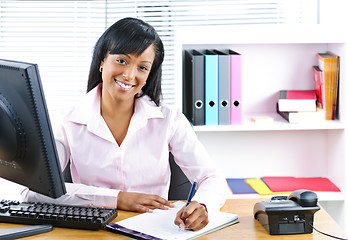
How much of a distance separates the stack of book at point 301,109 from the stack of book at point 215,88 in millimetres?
265

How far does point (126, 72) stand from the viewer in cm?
200

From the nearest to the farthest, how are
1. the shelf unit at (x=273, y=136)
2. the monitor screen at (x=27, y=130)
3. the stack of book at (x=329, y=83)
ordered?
the monitor screen at (x=27, y=130) < the stack of book at (x=329, y=83) < the shelf unit at (x=273, y=136)

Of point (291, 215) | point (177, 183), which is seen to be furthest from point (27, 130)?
point (177, 183)

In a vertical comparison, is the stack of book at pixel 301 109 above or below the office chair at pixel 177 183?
above

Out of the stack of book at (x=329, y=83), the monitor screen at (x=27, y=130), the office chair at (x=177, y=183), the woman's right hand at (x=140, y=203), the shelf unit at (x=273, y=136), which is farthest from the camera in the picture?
the shelf unit at (x=273, y=136)

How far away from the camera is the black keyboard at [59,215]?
1.60 m

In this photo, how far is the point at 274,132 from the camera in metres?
3.17

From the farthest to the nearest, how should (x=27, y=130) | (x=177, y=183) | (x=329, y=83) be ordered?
(x=329, y=83), (x=177, y=183), (x=27, y=130)

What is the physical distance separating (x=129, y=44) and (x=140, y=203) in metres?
0.57

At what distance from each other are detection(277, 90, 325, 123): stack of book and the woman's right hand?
133cm

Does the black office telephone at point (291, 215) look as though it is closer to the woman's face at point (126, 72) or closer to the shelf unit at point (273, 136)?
the woman's face at point (126, 72)

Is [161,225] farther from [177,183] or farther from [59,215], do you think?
[177,183]

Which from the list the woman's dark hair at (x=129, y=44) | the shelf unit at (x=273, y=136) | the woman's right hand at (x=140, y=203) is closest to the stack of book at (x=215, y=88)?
the shelf unit at (x=273, y=136)

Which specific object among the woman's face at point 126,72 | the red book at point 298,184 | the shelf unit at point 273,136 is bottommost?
the red book at point 298,184
